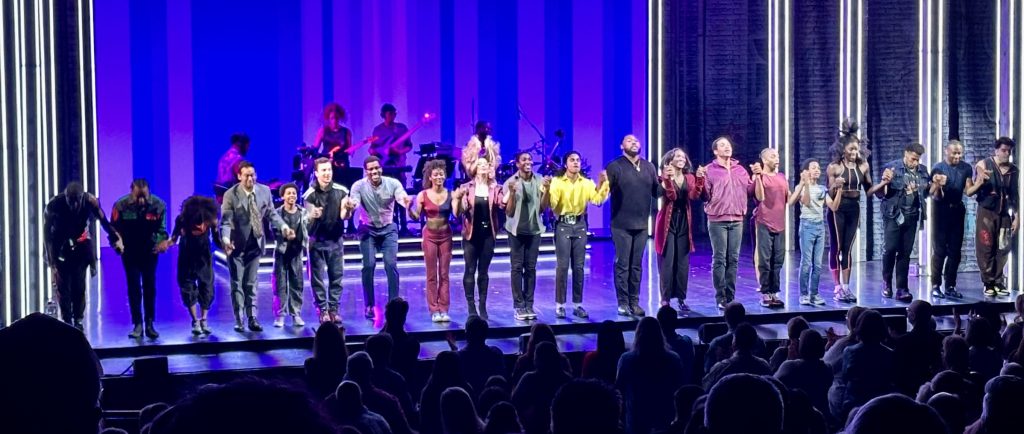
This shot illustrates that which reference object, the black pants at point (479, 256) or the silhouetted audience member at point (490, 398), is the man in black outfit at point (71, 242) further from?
the silhouetted audience member at point (490, 398)

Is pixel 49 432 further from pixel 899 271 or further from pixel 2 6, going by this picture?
pixel 899 271

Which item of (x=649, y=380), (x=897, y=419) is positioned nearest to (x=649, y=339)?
(x=649, y=380)

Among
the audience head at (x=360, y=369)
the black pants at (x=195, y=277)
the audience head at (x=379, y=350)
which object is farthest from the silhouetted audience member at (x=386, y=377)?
the black pants at (x=195, y=277)

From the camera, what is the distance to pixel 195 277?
930cm

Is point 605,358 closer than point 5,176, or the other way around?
point 605,358

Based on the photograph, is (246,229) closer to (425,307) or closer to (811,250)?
(425,307)

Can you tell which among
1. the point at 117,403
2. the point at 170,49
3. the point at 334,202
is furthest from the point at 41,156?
the point at 170,49

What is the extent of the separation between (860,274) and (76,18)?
32.7 ft

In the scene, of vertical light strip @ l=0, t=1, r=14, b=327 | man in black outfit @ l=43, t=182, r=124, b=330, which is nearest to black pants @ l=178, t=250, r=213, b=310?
man in black outfit @ l=43, t=182, r=124, b=330

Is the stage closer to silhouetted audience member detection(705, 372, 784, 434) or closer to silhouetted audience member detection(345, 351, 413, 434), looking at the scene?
silhouetted audience member detection(345, 351, 413, 434)

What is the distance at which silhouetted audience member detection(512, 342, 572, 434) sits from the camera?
5.59 m

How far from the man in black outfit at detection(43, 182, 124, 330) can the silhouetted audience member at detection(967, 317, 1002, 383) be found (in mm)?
A: 6070

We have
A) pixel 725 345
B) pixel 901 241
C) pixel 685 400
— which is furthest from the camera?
pixel 901 241

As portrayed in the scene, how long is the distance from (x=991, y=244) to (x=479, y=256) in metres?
4.87
